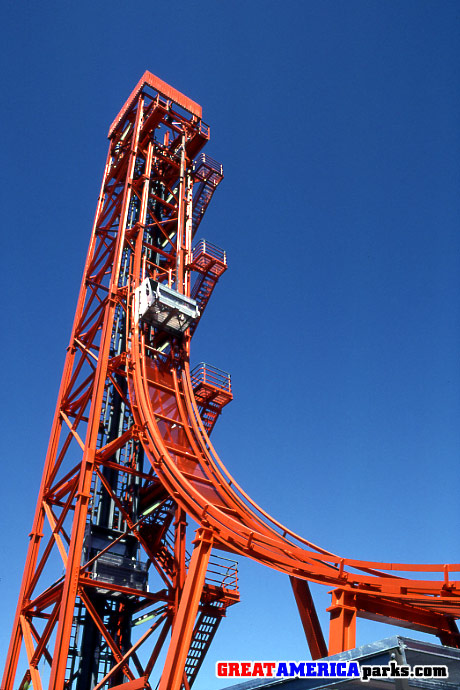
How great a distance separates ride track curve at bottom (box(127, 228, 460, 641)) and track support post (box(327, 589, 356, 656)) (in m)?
0.24

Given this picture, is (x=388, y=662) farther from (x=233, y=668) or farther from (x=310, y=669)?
(x=233, y=668)

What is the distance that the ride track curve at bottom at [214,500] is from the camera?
51.4 ft

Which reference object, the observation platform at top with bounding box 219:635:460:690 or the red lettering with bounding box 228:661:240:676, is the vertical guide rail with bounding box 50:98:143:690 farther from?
the observation platform at top with bounding box 219:635:460:690

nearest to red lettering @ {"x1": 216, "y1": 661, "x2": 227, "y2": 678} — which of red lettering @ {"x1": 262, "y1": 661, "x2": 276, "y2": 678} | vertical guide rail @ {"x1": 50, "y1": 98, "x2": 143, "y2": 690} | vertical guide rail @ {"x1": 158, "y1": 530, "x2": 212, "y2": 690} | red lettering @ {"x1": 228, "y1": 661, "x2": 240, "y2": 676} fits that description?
red lettering @ {"x1": 228, "y1": 661, "x2": 240, "y2": 676}

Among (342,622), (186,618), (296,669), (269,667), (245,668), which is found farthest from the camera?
(186,618)

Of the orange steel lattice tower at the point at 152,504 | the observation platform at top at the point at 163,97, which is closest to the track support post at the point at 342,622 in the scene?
the orange steel lattice tower at the point at 152,504

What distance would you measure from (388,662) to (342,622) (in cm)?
712

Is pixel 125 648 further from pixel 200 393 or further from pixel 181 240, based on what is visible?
pixel 181 240

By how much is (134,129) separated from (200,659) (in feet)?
72.5

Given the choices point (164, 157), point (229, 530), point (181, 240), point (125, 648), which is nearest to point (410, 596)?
point (229, 530)

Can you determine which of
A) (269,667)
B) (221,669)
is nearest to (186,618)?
(221,669)

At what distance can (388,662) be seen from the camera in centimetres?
817

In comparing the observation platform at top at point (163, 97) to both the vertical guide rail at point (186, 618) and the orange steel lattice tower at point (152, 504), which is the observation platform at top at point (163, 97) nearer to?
the orange steel lattice tower at point (152, 504)

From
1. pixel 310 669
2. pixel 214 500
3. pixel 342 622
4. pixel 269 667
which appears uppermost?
pixel 214 500
